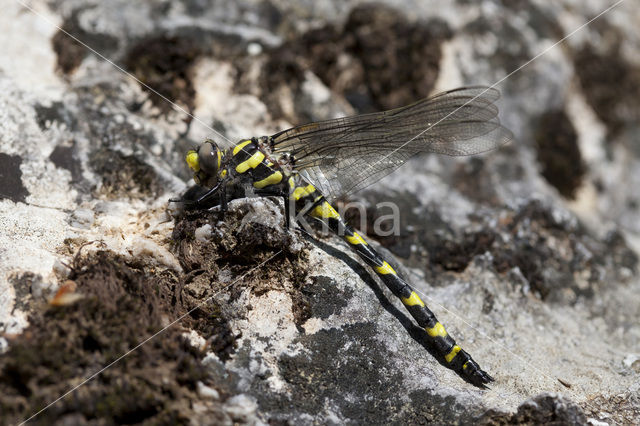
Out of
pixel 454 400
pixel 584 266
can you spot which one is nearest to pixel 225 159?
pixel 454 400

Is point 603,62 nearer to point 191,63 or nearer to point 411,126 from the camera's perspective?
point 411,126

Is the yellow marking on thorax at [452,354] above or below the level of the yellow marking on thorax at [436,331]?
below

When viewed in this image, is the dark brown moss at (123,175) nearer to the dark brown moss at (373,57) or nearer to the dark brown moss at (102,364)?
the dark brown moss at (102,364)

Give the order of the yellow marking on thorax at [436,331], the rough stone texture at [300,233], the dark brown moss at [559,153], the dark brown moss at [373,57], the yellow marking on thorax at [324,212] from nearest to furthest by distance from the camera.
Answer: the rough stone texture at [300,233], the yellow marking on thorax at [436,331], the yellow marking on thorax at [324,212], the dark brown moss at [373,57], the dark brown moss at [559,153]

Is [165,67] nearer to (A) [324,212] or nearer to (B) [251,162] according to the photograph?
(B) [251,162]

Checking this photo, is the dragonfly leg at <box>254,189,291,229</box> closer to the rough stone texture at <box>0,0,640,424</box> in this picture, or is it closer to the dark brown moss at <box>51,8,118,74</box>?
the rough stone texture at <box>0,0,640,424</box>

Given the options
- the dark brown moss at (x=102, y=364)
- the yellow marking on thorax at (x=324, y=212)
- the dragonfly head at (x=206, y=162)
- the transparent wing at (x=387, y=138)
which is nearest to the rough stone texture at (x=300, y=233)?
the dark brown moss at (x=102, y=364)

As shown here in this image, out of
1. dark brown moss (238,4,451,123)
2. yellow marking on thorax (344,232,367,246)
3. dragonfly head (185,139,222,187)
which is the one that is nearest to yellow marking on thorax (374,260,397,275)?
yellow marking on thorax (344,232,367,246)
